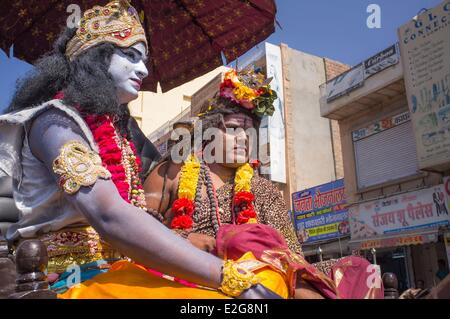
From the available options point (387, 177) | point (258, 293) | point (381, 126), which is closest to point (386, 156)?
point (387, 177)

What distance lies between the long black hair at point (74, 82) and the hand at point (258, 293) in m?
1.04

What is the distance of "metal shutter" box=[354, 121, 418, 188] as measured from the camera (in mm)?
13113

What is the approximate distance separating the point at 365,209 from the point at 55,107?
43.1 feet

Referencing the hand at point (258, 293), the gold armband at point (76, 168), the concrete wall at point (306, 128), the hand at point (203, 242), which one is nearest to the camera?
the hand at point (258, 293)

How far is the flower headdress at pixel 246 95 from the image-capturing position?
3205 mm

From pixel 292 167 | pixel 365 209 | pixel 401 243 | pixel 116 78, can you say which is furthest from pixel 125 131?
pixel 292 167

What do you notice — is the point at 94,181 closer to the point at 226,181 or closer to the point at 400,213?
the point at 226,181

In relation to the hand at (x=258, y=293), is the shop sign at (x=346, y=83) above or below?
above

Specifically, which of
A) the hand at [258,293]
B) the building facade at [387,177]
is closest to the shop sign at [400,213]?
the building facade at [387,177]

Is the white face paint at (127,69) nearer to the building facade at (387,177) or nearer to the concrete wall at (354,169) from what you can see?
the building facade at (387,177)

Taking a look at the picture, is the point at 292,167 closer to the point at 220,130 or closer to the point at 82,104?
the point at 220,130

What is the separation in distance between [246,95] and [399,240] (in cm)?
1063

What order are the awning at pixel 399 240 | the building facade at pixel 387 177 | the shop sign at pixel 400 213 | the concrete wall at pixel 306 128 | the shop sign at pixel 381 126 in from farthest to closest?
the concrete wall at pixel 306 128
the shop sign at pixel 381 126
the building facade at pixel 387 177
the shop sign at pixel 400 213
the awning at pixel 399 240

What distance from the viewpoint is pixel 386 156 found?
1377 centimetres
